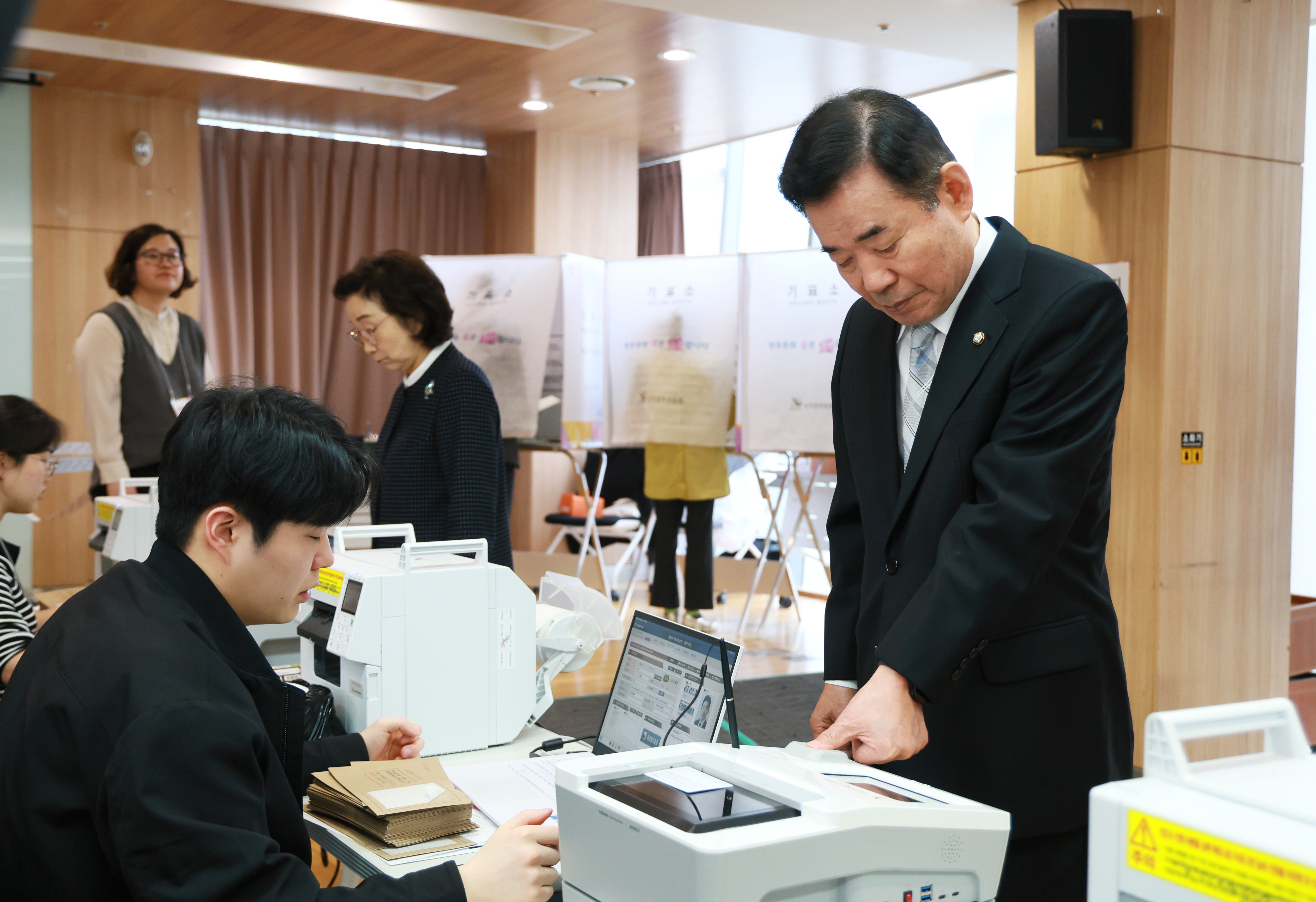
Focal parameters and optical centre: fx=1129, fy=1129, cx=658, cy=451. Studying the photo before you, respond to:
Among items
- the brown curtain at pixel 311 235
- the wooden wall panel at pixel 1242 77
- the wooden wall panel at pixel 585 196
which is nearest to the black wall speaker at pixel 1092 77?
the wooden wall panel at pixel 1242 77

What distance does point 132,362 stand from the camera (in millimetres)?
3994

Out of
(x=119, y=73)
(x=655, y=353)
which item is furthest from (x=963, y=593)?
(x=119, y=73)

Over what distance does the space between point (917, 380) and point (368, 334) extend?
1.82 meters

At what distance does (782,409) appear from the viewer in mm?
5117

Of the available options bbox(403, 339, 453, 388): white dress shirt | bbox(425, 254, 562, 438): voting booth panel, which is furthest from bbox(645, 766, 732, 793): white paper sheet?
bbox(425, 254, 562, 438): voting booth panel

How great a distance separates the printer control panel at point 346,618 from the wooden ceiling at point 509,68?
11.8 feet

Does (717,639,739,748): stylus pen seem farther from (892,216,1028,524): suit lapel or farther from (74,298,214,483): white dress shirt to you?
(74,298,214,483): white dress shirt

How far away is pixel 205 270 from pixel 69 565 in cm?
215

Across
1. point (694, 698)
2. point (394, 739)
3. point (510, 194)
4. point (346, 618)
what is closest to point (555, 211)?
point (510, 194)

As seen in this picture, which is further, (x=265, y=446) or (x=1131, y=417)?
(x=1131, y=417)

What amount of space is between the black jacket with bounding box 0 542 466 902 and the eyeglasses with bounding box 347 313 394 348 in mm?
1712

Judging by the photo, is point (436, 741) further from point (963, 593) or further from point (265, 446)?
point (963, 593)

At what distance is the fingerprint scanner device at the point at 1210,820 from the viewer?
568 millimetres

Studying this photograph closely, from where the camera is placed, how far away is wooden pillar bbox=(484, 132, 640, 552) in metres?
7.38
